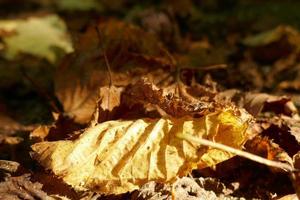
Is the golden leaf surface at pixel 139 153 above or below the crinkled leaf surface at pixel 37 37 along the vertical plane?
below

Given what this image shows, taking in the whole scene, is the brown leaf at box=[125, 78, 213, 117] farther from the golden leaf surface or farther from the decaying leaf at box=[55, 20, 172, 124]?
the decaying leaf at box=[55, 20, 172, 124]

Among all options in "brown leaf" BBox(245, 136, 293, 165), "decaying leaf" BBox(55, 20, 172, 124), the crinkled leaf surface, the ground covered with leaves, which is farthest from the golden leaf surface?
the crinkled leaf surface

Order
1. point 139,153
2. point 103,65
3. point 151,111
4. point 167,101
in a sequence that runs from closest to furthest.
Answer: point 139,153
point 167,101
point 151,111
point 103,65

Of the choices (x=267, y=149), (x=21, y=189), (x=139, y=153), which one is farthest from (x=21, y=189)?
(x=267, y=149)

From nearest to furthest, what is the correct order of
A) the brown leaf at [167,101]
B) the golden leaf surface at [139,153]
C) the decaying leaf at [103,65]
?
the golden leaf surface at [139,153] < the brown leaf at [167,101] < the decaying leaf at [103,65]

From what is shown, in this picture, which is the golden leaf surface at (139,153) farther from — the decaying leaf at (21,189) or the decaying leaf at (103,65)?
the decaying leaf at (103,65)

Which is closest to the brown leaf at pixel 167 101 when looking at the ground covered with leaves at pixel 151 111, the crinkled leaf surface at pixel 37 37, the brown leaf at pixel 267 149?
the ground covered with leaves at pixel 151 111

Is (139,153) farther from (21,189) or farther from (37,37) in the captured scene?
(37,37)

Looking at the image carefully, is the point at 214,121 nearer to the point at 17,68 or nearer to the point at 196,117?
the point at 196,117
